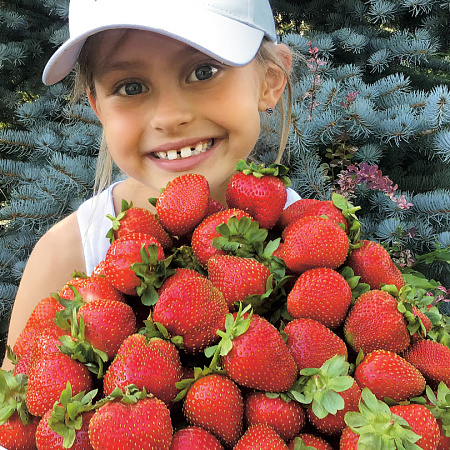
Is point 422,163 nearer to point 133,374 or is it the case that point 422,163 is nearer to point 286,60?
point 286,60

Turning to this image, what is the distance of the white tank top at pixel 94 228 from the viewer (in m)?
1.39

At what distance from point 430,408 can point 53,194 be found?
151cm

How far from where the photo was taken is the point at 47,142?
187 centimetres

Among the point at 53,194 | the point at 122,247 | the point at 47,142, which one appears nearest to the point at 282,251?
the point at 122,247

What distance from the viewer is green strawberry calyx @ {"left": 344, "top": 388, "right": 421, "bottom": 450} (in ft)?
1.73

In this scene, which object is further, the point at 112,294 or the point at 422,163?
the point at 422,163

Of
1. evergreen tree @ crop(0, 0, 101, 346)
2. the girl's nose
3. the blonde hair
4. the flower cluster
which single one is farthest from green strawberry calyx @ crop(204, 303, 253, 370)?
evergreen tree @ crop(0, 0, 101, 346)

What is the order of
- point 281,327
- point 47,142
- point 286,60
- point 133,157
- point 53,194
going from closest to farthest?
1. point 281,327
2. point 133,157
3. point 286,60
4. point 53,194
5. point 47,142

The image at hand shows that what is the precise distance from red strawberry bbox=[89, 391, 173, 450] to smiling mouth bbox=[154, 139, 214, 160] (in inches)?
26.6

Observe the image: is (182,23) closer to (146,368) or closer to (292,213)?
(292,213)

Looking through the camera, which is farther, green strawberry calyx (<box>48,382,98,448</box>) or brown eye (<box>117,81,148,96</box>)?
brown eye (<box>117,81,148,96</box>)

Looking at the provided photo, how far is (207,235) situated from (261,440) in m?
0.32

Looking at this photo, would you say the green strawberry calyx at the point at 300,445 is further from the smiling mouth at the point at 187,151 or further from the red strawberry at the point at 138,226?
the smiling mouth at the point at 187,151

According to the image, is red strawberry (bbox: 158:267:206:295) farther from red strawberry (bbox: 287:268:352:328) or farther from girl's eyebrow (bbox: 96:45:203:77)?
girl's eyebrow (bbox: 96:45:203:77)
